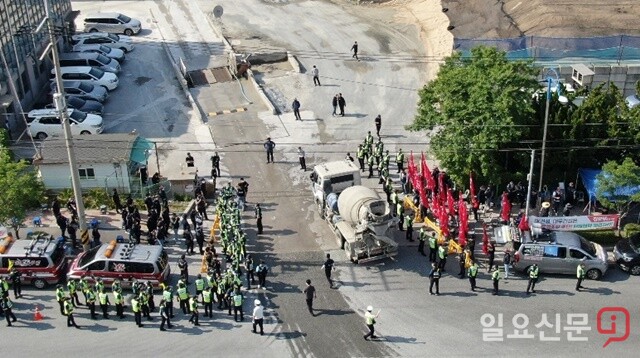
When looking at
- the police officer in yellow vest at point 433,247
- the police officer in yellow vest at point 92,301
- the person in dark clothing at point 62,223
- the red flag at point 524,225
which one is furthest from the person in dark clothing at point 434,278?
the person in dark clothing at point 62,223

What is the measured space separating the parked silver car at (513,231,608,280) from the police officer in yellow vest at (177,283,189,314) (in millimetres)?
12641

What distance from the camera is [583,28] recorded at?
51219 millimetres

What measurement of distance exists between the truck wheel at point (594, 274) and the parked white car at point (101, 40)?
116 ft

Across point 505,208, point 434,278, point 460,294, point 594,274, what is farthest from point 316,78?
point 594,274

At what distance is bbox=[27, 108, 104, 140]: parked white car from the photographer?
41969 millimetres

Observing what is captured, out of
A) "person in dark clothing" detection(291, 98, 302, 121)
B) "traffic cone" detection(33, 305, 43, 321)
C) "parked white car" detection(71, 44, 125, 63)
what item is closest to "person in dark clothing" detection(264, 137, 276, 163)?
"person in dark clothing" detection(291, 98, 302, 121)

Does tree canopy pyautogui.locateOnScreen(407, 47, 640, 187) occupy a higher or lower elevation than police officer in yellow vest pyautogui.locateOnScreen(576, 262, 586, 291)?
higher

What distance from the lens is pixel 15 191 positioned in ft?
104

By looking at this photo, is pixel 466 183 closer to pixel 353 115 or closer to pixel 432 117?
pixel 432 117

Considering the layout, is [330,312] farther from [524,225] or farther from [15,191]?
[15,191]

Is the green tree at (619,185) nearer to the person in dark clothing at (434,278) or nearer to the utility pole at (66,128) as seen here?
the person in dark clothing at (434,278)

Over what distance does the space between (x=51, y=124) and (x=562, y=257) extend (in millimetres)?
26967

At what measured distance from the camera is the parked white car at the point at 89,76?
47531mm

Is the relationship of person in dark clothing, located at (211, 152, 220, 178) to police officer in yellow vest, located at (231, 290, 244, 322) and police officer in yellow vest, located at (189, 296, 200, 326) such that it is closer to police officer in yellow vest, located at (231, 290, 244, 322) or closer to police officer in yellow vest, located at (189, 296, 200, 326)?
police officer in yellow vest, located at (231, 290, 244, 322)
